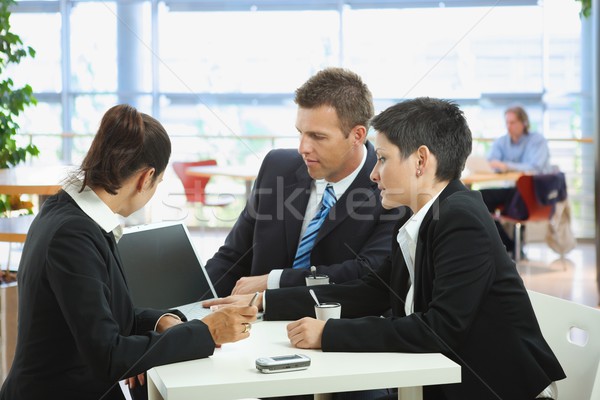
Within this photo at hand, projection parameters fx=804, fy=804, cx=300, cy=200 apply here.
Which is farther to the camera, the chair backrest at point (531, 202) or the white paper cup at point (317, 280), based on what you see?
the chair backrest at point (531, 202)

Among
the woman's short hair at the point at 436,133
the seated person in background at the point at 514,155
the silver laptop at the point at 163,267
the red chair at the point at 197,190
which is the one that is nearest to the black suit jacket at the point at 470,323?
the woman's short hair at the point at 436,133

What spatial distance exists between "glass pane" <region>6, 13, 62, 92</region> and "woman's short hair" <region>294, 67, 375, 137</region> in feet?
19.6

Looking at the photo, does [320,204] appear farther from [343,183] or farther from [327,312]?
[327,312]

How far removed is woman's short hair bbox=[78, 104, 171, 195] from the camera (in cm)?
151

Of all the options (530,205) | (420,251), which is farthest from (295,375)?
(530,205)

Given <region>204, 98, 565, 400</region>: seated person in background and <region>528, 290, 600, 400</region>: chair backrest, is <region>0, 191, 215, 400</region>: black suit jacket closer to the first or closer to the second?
<region>204, 98, 565, 400</region>: seated person in background

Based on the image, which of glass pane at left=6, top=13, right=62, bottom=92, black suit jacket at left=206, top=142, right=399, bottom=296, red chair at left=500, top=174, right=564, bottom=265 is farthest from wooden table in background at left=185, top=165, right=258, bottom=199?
black suit jacket at left=206, top=142, right=399, bottom=296

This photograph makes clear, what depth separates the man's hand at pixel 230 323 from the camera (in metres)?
1.54

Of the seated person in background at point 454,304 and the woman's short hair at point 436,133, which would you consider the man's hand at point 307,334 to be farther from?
the woman's short hair at point 436,133

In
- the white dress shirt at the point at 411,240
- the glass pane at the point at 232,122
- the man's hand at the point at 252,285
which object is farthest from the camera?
the glass pane at the point at 232,122

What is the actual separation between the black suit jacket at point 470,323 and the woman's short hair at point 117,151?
19.2 inches

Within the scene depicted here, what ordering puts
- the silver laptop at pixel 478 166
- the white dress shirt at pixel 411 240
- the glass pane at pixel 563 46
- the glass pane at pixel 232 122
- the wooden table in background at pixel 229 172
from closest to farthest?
the white dress shirt at pixel 411 240 < the wooden table in background at pixel 229 172 < the silver laptop at pixel 478 166 < the glass pane at pixel 563 46 < the glass pane at pixel 232 122

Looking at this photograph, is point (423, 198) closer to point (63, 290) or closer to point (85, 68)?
point (63, 290)

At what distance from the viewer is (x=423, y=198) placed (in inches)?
69.9
